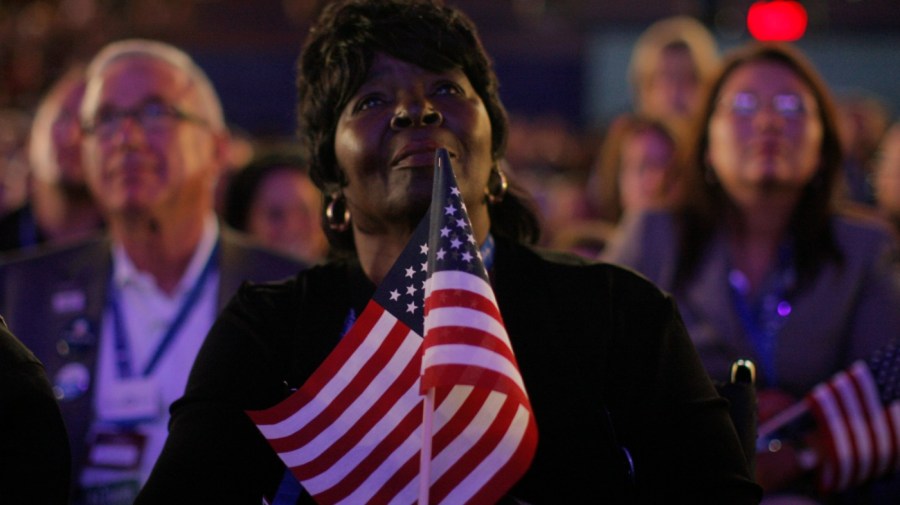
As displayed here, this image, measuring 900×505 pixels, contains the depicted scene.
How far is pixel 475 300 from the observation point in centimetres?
194

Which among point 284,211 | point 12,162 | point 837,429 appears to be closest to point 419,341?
point 837,429

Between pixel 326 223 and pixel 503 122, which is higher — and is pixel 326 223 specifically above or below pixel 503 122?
below

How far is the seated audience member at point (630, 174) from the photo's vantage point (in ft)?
16.0

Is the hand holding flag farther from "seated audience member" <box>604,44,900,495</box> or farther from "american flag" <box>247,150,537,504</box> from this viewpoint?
"american flag" <box>247,150,537,504</box>

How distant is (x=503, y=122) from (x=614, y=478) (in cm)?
77

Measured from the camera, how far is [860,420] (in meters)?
2.99

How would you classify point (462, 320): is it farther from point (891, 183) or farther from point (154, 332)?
point (891, 183)

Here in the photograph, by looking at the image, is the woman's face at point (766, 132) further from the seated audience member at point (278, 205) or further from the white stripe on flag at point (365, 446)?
the white stripe on flag at point (365, 446)

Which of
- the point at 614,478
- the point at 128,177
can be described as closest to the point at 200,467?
the point at 614,478

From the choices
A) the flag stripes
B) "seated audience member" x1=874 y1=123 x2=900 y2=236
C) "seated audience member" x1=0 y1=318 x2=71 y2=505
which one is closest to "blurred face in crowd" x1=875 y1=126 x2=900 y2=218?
"seated audience member" x1=874 y1=123 x2=900 y2=236

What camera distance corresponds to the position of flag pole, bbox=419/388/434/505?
1.87m

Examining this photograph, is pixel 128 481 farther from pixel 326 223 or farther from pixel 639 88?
pixel 639 88

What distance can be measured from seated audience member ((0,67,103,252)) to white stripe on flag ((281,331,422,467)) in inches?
114

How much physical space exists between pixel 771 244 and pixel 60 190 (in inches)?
107
